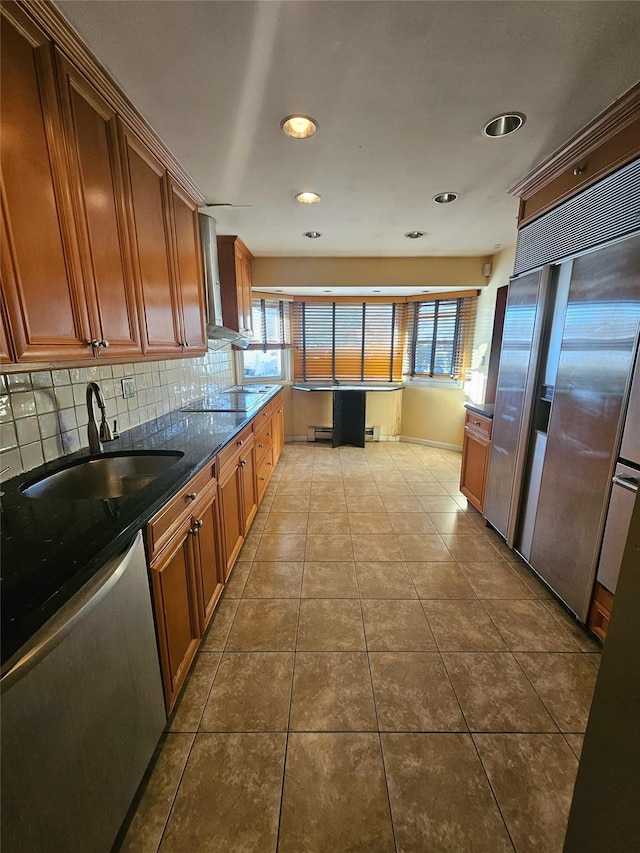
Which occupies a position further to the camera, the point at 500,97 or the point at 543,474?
the point at 543,474

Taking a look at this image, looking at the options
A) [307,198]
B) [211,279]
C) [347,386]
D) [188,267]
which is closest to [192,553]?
[188,267]

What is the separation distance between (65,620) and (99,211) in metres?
1.44

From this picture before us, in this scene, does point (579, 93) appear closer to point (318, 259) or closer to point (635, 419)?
point (635, 419)

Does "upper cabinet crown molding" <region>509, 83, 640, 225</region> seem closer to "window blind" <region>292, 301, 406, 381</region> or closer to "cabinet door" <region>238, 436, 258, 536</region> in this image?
"cabinet door" <region>238, 436, 258, 536</region>

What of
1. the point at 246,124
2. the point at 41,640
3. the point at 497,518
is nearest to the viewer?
the point at 41,640

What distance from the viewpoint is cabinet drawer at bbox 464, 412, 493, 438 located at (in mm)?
2641

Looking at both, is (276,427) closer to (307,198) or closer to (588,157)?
(307,198)

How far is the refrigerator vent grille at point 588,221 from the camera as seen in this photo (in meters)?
1.45

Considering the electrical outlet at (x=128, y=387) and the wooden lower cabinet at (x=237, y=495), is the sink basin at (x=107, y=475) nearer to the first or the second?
the wooden lower cabinet at (x=237, y=495)

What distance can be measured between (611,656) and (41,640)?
1.13 metres

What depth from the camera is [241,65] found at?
1.21 m

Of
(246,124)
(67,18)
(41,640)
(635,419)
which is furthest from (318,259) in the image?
(41,640)

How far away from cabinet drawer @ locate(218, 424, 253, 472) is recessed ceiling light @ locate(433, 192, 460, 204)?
209 cm

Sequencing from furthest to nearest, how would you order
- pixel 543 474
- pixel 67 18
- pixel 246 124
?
pixel 543 474, pixel 246 124, pixel 67 18
